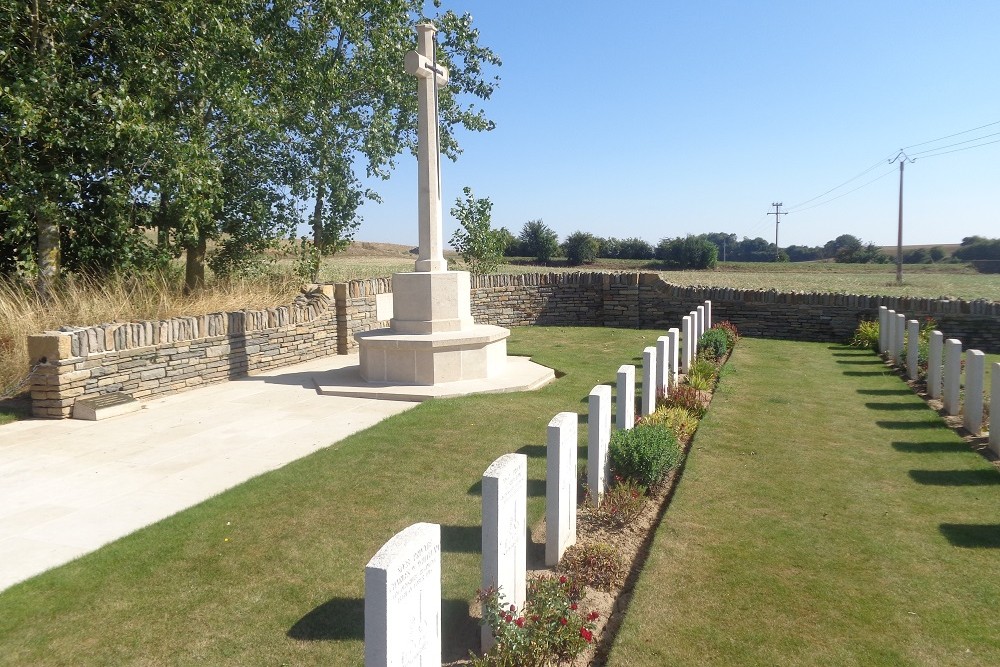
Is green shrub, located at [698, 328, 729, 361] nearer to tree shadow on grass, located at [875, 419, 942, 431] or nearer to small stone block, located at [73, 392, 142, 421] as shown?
tree shadow on grass, located at [875, 419, 942, 431]

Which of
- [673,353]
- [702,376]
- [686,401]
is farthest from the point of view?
[702,376]

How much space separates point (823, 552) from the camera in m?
4.60

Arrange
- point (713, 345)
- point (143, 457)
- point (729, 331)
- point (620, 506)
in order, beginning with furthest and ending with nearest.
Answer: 1. point (729, 331)
2. point (713, 345)
3. point (143, 457)
4. point (620, 506)

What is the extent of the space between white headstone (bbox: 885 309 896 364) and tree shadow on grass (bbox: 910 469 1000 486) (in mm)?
6829

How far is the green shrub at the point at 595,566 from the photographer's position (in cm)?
420

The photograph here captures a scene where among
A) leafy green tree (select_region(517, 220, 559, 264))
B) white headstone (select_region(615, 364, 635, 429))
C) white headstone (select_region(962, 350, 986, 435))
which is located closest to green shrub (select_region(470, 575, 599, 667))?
white headstone (select_region(615, 364, 635, 429))

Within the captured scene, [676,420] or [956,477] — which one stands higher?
[676,420]

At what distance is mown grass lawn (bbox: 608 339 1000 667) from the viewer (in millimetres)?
3527

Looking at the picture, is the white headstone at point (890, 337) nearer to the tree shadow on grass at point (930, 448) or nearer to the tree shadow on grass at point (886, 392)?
the tree shadow on grass at point (886, 392)

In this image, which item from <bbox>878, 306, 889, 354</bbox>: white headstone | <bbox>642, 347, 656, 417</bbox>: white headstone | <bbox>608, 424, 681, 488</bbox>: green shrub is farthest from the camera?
<bbox>878, 306, 889, 354</bbox>: white headstone

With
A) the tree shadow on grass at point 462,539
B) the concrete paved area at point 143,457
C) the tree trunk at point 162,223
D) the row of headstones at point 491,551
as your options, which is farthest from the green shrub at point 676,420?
the tree trunk at point 162,223

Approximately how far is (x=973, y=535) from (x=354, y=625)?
4.19 metres

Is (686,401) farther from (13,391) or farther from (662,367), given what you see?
(13,391)

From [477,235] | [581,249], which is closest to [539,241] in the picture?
[581,249]
